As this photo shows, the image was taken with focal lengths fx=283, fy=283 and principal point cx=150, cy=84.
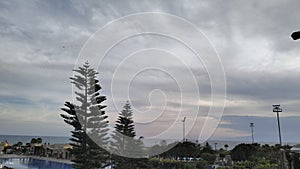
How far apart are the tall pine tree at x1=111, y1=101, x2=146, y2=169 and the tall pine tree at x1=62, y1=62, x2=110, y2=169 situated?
1002 millimetres

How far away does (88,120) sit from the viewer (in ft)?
29.1

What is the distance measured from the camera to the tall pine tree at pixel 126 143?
10.1m

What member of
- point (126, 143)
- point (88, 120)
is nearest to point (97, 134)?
point (88, 120)

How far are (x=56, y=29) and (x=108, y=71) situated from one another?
1.75m

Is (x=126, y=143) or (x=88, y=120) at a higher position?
(x=88, y=120)

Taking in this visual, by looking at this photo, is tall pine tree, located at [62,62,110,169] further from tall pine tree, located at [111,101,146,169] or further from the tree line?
tall pine tree, located at [111,101,146,169]

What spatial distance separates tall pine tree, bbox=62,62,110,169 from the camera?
345 inches

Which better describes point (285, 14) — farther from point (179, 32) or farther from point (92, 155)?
point (92, 155)

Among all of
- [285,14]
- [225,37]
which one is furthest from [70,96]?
[285,14]

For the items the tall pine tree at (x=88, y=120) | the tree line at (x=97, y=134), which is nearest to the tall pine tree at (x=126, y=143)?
the tree line at (x=97, y=134)

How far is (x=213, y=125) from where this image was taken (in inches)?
292

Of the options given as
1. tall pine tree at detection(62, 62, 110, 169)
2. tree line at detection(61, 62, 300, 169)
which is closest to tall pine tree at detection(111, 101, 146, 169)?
tree line at detection(61, 62, 300, 169)

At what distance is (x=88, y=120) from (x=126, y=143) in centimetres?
207

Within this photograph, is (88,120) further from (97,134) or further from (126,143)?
(126,143)
